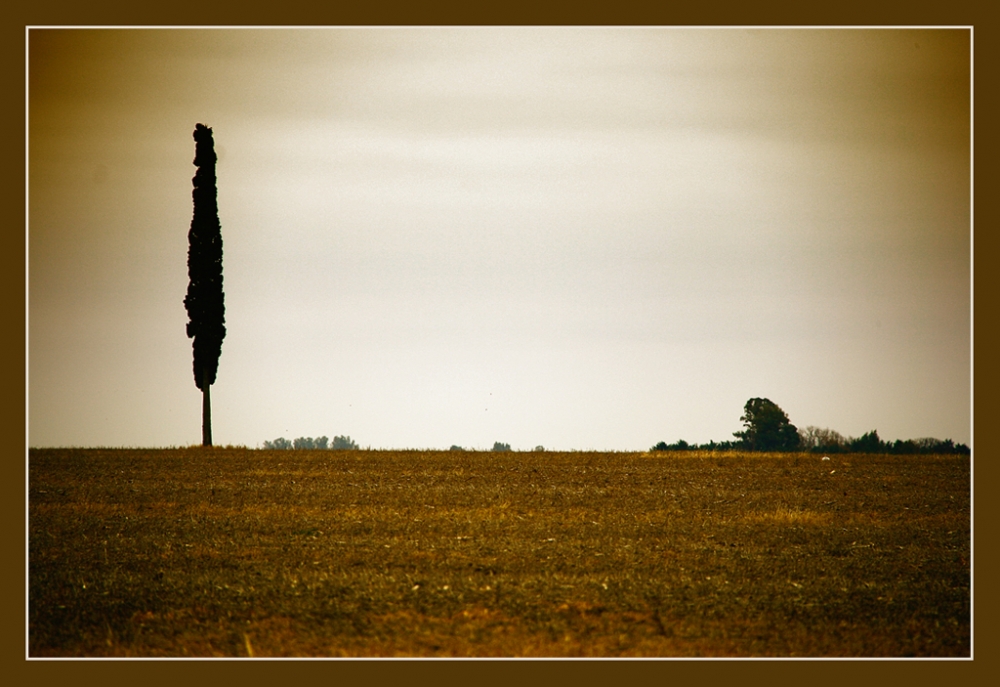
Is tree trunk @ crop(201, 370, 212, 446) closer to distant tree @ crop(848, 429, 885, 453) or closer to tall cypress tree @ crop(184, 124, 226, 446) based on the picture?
tall cypress tree @ crop(184, 124, 226, 446)

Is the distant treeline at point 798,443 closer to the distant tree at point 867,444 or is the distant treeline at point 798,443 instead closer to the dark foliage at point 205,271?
the distant tree at point 867,444

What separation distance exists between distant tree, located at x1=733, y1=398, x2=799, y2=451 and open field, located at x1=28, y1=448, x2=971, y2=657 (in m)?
7.20

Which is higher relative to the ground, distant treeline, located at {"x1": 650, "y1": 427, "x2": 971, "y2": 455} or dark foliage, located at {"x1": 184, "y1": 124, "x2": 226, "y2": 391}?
dark foliage, located at {"x1": 184, "y1": 124, "x2": 226, "y2": 391}

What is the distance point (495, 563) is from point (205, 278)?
22083 millimetres

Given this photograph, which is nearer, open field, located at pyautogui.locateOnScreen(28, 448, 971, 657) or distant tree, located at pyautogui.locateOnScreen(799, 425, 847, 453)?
open field, located at pyautogui.locateOnScreen(28, 448, 971, 657)

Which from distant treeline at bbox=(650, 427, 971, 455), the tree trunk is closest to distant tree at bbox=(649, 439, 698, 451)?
distant treeline at bbox=(650, 427, 971, 455)

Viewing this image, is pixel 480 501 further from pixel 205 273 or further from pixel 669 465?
pixel 205 273

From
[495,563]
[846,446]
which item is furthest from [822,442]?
[495,563]

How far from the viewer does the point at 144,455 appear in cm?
2475

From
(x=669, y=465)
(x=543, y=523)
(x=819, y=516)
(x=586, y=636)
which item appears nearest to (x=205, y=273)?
(x=669, y=465)

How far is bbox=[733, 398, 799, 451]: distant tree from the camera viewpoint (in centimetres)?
2872

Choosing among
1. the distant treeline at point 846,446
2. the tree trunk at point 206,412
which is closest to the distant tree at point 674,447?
the distant treeline at point 846,446

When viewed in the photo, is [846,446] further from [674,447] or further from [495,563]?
[495,563]

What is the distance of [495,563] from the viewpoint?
1294 centimetres
